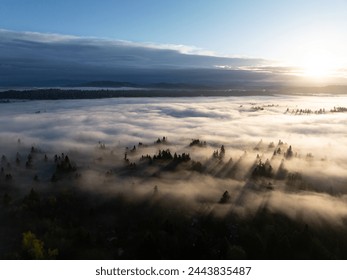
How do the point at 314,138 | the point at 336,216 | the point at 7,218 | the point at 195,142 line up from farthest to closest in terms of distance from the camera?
the point at 314,138 → the point at 195,142 → the point at 336,216 → the point at 7,218

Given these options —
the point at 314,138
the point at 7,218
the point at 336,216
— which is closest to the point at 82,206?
the point at 7,218

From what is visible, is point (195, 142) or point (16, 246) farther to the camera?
point (195, 142)

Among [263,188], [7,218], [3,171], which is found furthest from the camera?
[3,171]

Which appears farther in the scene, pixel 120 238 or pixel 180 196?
pixel 180 196

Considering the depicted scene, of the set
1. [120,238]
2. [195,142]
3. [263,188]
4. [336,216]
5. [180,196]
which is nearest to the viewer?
[120,238]

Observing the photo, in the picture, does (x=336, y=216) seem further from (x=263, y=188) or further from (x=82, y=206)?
(x=82, y=206)
